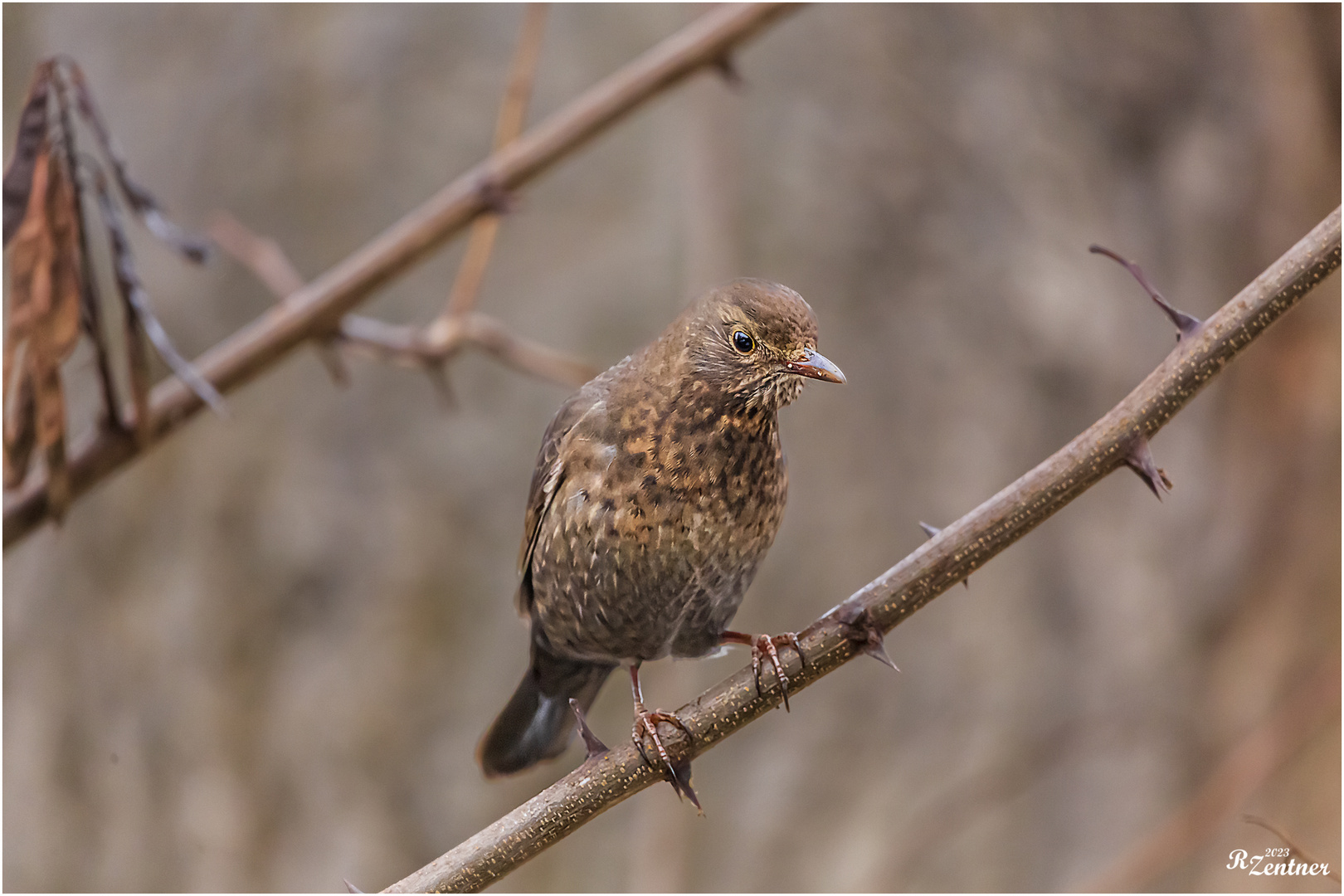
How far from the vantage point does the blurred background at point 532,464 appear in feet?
12.6

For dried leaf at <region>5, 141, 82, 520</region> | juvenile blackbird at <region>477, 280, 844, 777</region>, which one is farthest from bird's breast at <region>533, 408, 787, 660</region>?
dried leaf at <region>5, 141, 82, 520</region>

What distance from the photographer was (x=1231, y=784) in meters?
3.95

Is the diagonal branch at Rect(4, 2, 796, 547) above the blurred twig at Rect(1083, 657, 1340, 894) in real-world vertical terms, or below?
above

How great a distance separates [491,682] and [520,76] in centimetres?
246

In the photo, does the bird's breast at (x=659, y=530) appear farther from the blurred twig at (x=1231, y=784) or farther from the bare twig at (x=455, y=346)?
the blurred twig at (x=1231, y=784)

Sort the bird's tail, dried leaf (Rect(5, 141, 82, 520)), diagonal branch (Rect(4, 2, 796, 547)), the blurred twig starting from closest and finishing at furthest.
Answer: dried leaf (Rect(5, 141, 82, 520)), the bird's tail, diagonal branch (Rect(4, 2, 796, 547)), the blurred twig

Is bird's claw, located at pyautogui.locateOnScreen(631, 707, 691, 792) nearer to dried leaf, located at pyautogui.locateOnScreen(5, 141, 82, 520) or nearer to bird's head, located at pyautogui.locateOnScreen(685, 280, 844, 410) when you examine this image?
bird's head, located at pyautogui.locateOnScreen(685, 280, 844, 410)

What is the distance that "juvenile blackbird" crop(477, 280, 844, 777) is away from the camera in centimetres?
124

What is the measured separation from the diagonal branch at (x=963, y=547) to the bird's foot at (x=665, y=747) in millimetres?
15

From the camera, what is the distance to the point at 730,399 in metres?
1.35

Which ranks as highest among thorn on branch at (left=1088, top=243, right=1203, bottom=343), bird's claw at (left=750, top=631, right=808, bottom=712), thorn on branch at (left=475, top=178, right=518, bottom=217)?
thorn on branch at (left=475, top=178, right=518, bottom=217)

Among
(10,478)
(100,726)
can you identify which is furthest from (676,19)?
(100,726)

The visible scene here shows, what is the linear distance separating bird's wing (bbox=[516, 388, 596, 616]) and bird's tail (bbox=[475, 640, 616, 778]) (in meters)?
0.15

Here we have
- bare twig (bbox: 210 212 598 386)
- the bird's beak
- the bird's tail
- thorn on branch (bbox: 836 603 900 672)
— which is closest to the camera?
the bird's beak
